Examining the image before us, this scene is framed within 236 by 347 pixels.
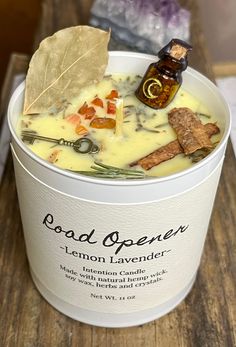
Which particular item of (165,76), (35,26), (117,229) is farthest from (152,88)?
(35,26)

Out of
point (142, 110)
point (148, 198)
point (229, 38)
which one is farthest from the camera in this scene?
point (229, 38)

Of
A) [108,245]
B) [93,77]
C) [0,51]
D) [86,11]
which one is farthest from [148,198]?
[0,51]

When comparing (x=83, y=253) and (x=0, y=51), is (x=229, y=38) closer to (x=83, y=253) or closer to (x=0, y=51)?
(x=0, y=51)

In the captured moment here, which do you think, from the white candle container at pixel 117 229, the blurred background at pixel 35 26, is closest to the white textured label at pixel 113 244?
the white candle container at pixel 117 229

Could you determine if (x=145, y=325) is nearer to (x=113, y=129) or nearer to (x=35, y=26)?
(x=113, y=129)

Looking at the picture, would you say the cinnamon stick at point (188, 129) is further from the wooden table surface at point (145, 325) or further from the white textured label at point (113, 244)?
the wooden table surface at point (145, 325)
